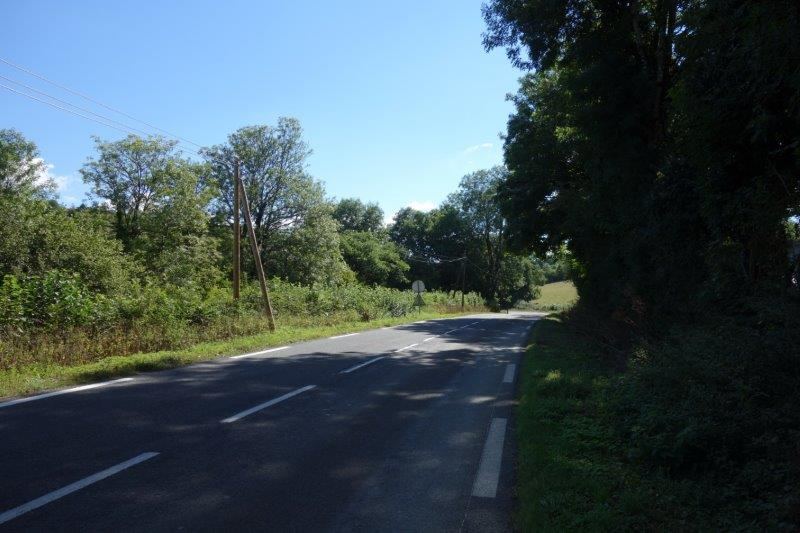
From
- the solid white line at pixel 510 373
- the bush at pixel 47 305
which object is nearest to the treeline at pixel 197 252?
the bush at pixel 47 305

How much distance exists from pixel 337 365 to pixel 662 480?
8.60m

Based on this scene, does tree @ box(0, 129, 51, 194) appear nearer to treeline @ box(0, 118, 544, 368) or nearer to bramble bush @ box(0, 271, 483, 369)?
treeline @ box(0, 118, 544, 368)

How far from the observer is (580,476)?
4547 millimetres

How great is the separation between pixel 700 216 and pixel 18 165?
4682cm

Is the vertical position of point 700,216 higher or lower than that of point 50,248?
lower

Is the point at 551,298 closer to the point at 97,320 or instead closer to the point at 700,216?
the point at 97,320

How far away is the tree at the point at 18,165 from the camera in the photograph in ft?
128

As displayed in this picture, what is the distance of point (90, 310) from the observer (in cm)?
1402

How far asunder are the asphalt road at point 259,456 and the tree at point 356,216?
7564cm

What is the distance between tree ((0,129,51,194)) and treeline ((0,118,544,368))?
4.2 inches

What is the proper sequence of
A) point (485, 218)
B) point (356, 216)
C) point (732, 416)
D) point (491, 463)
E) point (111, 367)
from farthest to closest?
point (356, 216) < point (485, 218) < point (111, 367) < point (491, 463) < point (732, 416)

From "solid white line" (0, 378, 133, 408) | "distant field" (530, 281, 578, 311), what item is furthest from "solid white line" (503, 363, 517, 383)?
"distant field" (530, 281, 578, 311)

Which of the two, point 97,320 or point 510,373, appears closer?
point 510,373

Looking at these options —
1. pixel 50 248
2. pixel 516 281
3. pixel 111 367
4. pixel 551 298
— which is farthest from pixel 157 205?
pixel 551 298
